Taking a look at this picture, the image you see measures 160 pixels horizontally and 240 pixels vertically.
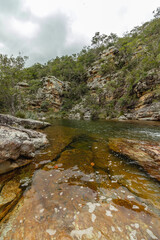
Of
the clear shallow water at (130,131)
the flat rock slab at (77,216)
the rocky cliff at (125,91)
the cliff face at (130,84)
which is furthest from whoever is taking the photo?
the cliff face at (130,84)

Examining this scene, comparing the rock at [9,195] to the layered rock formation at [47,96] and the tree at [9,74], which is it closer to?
the tree at [9,74]

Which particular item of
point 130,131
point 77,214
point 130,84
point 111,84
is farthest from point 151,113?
point 77,214

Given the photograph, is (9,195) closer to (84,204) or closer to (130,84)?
(84,204)

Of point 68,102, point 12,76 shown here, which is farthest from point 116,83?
point 12,76

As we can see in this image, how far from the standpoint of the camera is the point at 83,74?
53438 millimetres

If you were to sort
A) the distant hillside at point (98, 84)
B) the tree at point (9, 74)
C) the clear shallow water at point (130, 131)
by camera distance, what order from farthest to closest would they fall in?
the distant hillside at point (98, 84), the tree at point (9, 74), the clear shallow water at point (130, 131)

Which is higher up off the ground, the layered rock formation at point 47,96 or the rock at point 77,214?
the layered rock formation at point 47,96

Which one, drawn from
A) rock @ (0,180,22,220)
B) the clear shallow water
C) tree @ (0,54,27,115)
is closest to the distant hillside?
tree @ (0,54,27,115)

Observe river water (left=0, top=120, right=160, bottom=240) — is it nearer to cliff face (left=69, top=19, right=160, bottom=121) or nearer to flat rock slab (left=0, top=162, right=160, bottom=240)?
flat rock slab (left=0, top=162, right=160, bottom=240)

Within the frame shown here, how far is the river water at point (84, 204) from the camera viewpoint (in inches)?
63.1

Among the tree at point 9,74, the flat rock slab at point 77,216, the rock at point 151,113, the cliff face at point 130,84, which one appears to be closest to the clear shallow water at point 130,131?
the rock at point 151,113

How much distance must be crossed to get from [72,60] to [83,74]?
50.0ft

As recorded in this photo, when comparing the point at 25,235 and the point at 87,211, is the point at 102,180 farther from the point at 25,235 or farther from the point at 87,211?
the point at 25,235

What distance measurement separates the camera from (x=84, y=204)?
2164 mm
